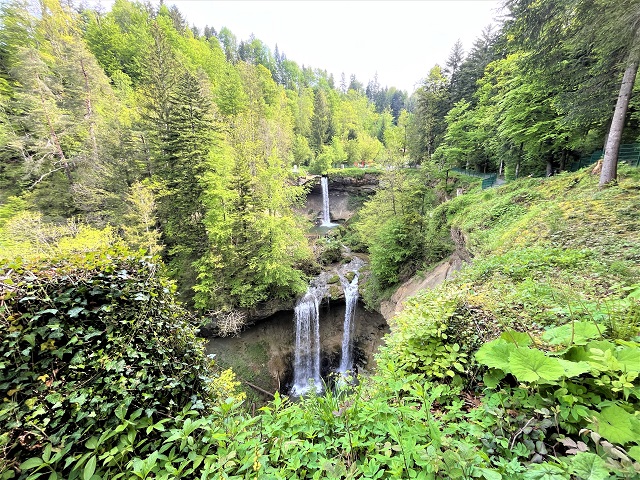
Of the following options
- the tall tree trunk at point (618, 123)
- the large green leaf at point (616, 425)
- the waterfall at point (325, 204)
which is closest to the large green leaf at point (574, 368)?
the large green leaf at point (616, 425)

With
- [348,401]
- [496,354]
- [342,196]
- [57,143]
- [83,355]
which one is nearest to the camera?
[496,354]

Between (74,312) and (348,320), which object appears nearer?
(74,312)

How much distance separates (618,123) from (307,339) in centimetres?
1571

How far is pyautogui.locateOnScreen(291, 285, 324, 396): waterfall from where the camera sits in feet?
48.9

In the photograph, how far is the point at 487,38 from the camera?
83.5 ft

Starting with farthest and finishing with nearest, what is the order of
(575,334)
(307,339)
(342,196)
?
(342,196) < (307,339) < (575,334)

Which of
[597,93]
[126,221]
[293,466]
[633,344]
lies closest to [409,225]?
[597,93]

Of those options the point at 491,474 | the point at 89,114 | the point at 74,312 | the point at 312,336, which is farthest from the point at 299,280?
the point at 89,114

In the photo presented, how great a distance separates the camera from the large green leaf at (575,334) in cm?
183

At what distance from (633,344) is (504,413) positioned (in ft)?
3.13

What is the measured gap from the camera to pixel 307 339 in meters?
15.2

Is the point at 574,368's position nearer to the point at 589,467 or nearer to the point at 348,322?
the point at 589,467

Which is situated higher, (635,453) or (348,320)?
(635,453)

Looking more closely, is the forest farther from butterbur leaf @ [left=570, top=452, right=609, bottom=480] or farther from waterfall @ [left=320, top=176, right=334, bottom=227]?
waterfall @ [left=320, top=176, right=334, bottom=227]
